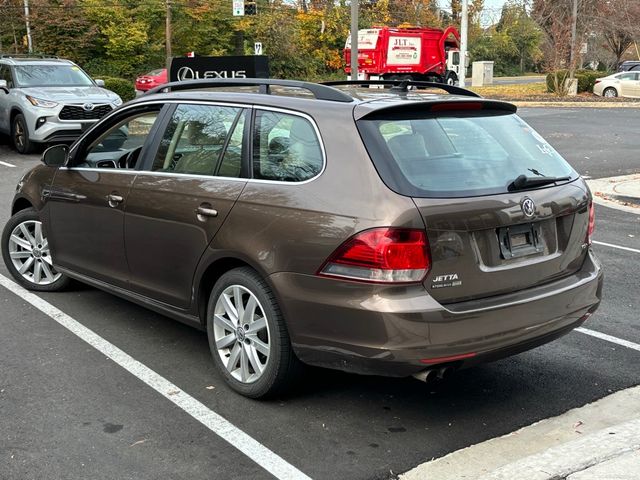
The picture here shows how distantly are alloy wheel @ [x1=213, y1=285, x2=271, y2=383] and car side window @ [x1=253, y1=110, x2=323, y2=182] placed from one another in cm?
67

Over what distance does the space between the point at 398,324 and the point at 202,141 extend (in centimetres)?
185

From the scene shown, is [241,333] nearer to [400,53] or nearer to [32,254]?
[32,254]

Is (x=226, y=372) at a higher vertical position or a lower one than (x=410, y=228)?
lower

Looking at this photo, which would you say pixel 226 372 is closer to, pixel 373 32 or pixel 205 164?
pixel 205 164

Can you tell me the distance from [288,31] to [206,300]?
4450 centimetres

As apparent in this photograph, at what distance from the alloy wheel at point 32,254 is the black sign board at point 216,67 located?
6.99 meters

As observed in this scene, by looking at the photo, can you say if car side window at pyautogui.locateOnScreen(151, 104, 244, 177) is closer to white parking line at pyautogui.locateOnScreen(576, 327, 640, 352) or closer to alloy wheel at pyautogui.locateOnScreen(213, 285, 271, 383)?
alloy wheel at pyautogui.locateOnScreen(213, 285, 271, 383)

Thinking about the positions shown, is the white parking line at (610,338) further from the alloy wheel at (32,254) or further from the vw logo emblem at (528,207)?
the alloy wheel at (32,254)

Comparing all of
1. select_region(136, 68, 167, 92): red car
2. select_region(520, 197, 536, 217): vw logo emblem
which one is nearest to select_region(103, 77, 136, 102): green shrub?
select_region(136, 68, 167, 92): red car

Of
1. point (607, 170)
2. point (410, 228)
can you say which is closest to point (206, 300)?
point (410, 228)

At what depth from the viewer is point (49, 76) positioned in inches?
627

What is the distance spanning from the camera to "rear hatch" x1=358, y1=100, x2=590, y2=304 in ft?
12.0

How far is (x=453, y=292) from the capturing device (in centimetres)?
365

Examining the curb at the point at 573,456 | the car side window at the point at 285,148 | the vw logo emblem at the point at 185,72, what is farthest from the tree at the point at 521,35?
the curb at the point at 573,456
